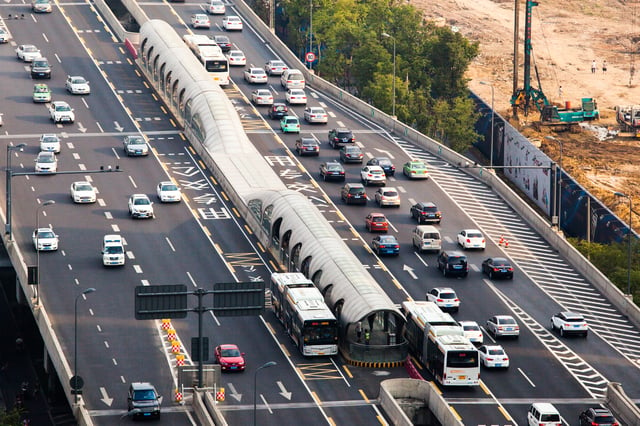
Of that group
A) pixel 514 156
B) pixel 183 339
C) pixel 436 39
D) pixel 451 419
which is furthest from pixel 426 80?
pixel 451 419

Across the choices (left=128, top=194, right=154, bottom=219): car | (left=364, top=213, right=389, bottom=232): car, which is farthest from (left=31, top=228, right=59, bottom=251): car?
(left=364, top=213, right=389, bottom=232): car

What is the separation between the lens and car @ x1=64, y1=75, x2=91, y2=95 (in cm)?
16625

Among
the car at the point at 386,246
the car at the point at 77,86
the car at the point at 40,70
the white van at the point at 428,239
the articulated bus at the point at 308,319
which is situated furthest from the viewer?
the car at the point at 40,70

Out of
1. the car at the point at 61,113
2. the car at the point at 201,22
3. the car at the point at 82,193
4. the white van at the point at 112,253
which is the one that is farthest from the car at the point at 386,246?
the car at the point at 201,22

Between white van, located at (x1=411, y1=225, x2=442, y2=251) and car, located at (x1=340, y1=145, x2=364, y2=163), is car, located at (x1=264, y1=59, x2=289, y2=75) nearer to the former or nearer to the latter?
car, located at (x1=340, y1=145, x2=364, y2=163)

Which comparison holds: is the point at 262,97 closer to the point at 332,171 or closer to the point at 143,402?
the point at 332,171

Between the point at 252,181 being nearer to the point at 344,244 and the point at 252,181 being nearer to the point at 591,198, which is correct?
the point at 344,244

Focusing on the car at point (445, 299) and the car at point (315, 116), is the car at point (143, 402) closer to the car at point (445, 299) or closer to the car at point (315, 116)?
the car at point (445, 299)

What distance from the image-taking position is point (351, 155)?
151m

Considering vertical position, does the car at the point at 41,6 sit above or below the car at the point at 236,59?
above

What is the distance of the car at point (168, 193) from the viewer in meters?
138

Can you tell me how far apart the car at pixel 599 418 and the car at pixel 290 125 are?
2635 inches

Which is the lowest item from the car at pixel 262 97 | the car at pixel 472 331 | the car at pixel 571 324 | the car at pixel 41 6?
the car at pixel 571 324

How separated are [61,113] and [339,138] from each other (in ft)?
89.6
